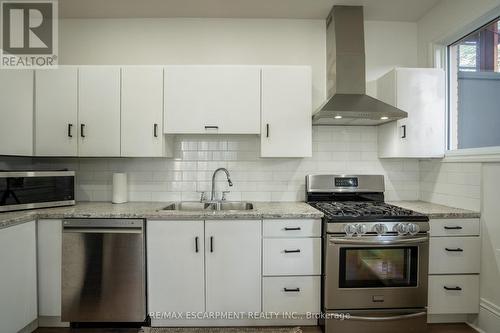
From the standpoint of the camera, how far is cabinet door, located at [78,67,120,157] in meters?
2.35

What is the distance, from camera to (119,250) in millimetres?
2027

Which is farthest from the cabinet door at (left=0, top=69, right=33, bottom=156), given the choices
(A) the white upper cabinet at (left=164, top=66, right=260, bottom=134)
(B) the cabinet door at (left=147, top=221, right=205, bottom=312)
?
(B) the cabinet door at (left=147, top=221, right=205, bottom=312)

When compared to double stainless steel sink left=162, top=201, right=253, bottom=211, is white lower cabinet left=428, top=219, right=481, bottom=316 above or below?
below

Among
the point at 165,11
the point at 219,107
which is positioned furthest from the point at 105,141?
the point at 165,11

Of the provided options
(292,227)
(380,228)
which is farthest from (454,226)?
(292,227)

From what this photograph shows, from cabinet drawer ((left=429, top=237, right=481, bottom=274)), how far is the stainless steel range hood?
3.58 ft

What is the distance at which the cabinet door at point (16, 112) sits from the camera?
2119mm

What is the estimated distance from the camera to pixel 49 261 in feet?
6.73

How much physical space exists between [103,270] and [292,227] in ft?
5.01

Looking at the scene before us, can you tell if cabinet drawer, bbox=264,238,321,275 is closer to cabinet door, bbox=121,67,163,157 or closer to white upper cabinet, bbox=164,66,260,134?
white upper cabinet, bbox=164,66,260,134

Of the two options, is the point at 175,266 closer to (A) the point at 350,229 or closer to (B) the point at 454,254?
(A) the point at 350,229

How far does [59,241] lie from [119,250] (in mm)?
489

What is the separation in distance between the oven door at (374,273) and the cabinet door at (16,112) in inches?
107

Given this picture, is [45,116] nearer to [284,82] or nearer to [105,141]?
[105,141]
